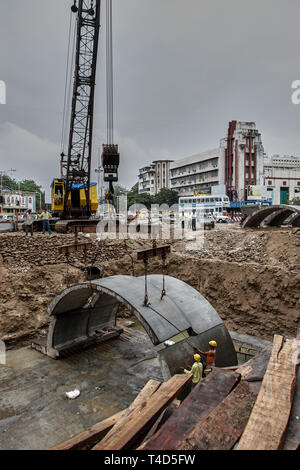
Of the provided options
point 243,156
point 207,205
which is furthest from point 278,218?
point 243,156

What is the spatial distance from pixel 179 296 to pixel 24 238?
10226 millimetres

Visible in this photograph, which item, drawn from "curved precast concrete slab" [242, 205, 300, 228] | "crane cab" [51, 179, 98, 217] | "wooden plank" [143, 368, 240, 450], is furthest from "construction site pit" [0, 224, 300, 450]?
"crane cab" [51, 179, 98, 217]

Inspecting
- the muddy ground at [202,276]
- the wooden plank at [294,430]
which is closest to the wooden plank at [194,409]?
the wooden plank at [294,430]

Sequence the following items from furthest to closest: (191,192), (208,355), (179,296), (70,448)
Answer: (191,192)
(179,296)
(208,355)
(70,448)

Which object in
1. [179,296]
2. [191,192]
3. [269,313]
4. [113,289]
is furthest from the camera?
[191,192]

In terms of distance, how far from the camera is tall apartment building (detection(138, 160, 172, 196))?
7906 centimetres

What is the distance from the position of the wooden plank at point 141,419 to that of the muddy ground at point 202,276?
7.48 metres

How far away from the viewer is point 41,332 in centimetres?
1171

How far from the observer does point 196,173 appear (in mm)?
65062

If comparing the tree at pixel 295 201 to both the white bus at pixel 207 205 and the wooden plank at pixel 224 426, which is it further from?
the wooden plank at pixel 224 426

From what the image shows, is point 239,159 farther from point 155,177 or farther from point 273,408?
point 273,408

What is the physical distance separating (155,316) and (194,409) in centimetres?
393
